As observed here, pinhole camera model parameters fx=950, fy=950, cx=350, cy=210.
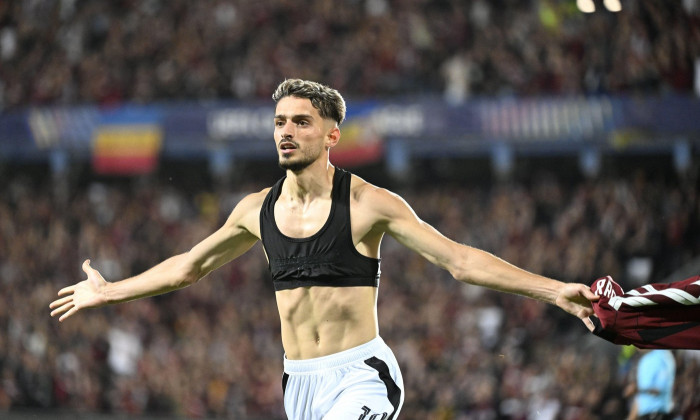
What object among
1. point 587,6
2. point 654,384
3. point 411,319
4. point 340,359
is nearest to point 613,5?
point 587,6

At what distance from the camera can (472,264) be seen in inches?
195

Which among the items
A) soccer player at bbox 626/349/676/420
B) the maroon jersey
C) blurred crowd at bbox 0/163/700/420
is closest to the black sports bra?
the maroon jersey

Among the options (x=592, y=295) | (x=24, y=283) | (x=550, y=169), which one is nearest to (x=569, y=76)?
(x=550, y=169)

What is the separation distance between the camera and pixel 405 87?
61.5ft

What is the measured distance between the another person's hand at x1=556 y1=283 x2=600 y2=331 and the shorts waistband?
3.51 feet

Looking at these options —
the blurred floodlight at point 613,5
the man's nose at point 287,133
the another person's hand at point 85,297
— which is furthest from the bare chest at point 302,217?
the blurred floodlight at point 613,5

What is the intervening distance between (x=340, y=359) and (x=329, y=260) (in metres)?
0.54

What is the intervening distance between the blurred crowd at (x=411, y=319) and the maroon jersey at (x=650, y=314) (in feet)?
21.0

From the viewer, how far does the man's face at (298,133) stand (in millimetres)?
5125

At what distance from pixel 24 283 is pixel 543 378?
1087 cm

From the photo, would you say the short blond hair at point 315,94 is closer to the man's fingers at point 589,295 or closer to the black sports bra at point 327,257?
the black sports bra at point 327,257

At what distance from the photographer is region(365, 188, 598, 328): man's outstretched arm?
4758 millimetres

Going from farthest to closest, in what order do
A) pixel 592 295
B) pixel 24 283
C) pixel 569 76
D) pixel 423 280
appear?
pixel 24 283 → pixel 569 76 → pixel 423 280 → pixel 592 295

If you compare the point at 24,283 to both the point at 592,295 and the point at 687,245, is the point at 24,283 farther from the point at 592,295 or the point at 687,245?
the point at 592,295
